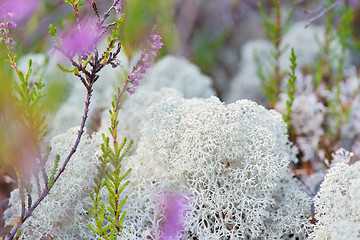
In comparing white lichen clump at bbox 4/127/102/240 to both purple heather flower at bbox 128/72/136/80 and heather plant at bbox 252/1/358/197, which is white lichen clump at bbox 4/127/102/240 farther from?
heather plant at bbox 252/1/358/197

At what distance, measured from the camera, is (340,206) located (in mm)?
1024

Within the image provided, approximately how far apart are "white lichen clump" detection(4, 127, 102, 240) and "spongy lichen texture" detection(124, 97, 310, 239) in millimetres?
149

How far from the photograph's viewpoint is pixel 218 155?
118cm

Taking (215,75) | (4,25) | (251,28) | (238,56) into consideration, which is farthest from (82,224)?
(251,28)

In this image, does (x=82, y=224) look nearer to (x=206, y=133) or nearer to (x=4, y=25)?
(x=206, y=133)

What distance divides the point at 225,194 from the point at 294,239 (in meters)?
0.28

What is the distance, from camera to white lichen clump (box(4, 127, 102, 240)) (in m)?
1.16

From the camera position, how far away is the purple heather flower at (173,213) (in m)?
1.12

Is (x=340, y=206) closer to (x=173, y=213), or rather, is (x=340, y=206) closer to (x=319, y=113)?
Result: (x=173, y=213)

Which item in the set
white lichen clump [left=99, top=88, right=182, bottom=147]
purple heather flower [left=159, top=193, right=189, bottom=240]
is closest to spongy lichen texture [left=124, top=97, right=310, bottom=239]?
purple heather flower [left=159, top=193, right=189, bottom=240]

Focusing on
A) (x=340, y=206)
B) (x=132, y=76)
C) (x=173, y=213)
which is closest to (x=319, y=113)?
(x=340, y=206)

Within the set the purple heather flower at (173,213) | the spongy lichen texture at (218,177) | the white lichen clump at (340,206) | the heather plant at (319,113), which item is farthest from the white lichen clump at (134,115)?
the white lichen clump at (340,206)

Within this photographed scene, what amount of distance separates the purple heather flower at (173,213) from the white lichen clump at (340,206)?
0.40 m

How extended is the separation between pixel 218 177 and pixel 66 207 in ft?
1.68
